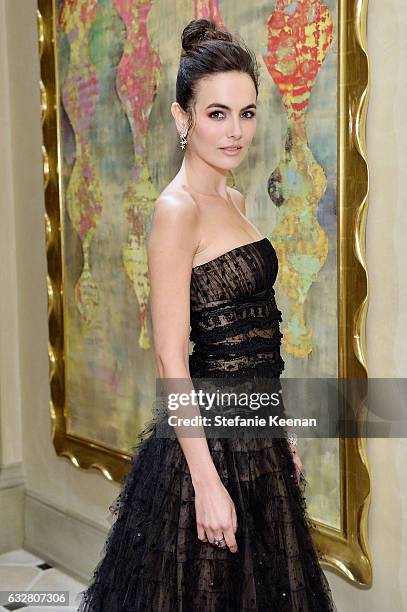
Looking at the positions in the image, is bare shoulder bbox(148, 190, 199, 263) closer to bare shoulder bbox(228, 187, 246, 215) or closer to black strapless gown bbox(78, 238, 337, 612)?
black strapless gown bbox(78, 238, 337, 612)

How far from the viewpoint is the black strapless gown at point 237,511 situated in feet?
5.84

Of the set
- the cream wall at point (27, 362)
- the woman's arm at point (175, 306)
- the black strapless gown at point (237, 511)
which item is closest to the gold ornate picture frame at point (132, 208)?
the cream wall at point (27, 362)

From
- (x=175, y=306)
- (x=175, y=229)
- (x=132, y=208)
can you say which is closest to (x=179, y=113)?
(x=175, y=229)

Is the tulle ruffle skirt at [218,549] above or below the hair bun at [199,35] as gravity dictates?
below

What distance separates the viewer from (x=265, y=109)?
2521 millimetres

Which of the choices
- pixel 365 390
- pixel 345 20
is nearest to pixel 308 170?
pixel 345 20

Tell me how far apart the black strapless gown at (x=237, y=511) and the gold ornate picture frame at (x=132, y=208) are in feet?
1.58

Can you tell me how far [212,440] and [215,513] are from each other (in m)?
0.18

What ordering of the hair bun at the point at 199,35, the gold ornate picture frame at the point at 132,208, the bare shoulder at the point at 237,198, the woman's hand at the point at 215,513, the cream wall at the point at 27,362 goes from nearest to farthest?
the woman's hand at the point at 215,513 → the hair bun at the point at 199,35 → the bare shoulder at the point at 237,198 → the gold ornate picture frame at the point at 132,208 → the cream wall at the point at 27,362

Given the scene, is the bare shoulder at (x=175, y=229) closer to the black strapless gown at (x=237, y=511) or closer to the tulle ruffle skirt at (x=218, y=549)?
the black strapless gown at (x=237, y=511)

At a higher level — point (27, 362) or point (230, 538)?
point (27, 362)

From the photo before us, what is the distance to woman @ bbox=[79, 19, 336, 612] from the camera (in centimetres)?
175

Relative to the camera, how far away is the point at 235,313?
185 centimetres

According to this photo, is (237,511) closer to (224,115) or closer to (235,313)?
(235,313)
